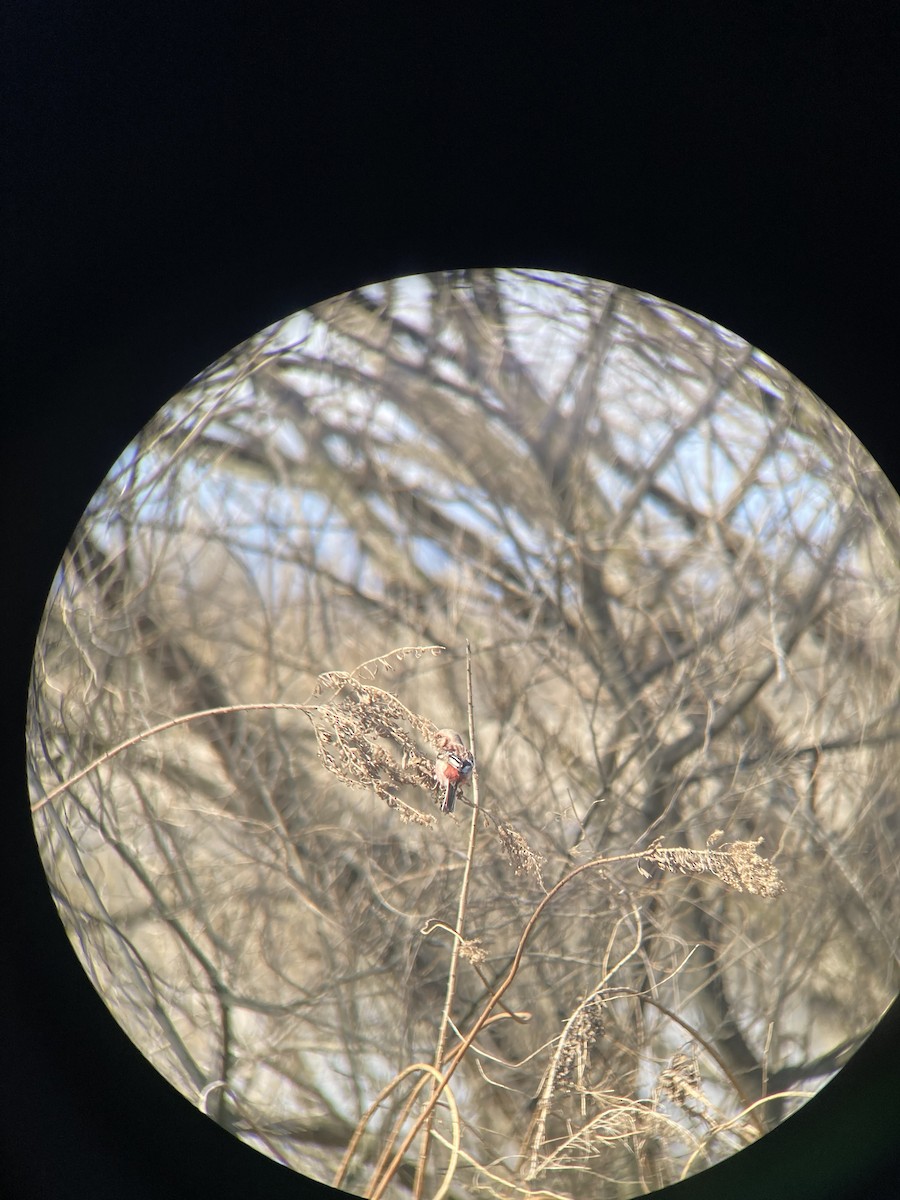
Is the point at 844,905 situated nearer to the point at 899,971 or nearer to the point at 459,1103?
the point at 899,971

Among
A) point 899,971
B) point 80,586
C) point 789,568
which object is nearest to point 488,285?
point 789,568

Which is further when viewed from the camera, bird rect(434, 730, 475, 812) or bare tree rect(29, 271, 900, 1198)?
bare tree rect(29, 271, 900, 1198)

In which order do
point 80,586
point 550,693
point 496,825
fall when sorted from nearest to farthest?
point 496,825 → point 80,586 → point 550,693

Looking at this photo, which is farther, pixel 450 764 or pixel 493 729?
pixel 493 729

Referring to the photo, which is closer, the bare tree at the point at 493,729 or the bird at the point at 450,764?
the bird at the point at 450,764
